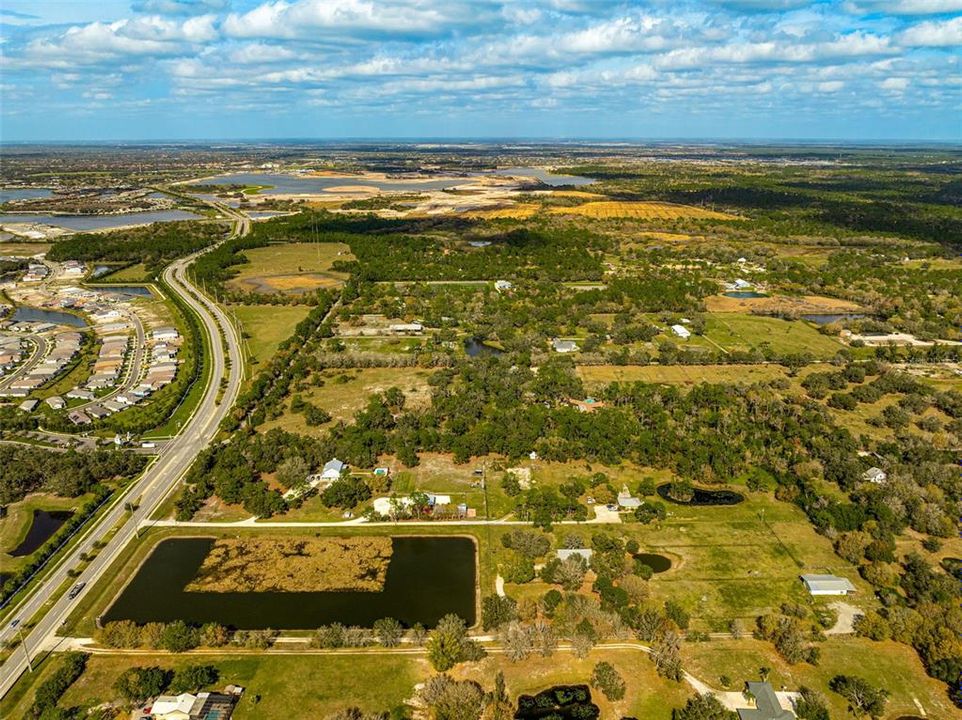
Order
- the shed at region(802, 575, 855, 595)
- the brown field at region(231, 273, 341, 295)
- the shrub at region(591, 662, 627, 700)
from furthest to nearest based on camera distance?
the brown field at region(231, 273, 341, 295) < the shed at region(802, 575, 855, 595) < the shrub at region(591, 662, 627, 700)

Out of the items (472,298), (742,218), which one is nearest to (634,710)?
(472,298)

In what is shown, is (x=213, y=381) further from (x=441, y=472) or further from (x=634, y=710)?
(x=634, y=710)

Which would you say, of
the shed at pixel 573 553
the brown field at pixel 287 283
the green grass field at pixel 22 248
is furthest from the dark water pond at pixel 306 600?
the green grass field at pixel 22 248

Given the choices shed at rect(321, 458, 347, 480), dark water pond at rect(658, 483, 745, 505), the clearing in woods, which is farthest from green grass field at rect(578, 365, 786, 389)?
the clearing in woods

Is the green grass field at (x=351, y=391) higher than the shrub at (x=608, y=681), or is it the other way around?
the green grass field at (x=351, y=391)

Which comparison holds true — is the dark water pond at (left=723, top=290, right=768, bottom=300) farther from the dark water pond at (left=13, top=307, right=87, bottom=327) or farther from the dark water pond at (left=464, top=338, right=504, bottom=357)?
the dark water pond at (left=13, top=307, right=87, bottom=327)

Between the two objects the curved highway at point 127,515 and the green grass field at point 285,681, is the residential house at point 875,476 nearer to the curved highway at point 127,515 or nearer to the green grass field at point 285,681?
the green grass field at point 285,681

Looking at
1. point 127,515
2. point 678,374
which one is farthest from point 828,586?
point 127,515

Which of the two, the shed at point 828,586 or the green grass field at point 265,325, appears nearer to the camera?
the shed at point 828,586
